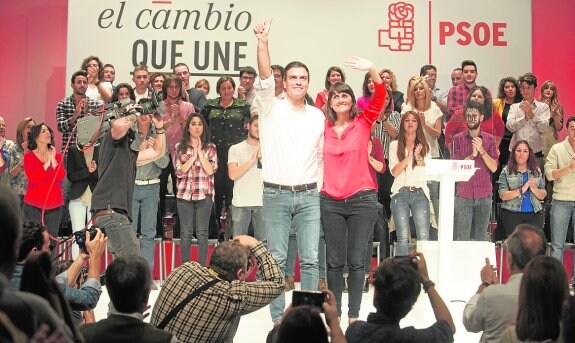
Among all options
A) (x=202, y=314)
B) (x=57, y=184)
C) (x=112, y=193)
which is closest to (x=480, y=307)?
(x=202, y=314)

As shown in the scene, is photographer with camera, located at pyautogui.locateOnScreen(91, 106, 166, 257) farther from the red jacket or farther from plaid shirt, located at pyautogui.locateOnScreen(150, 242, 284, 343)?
the red jacket

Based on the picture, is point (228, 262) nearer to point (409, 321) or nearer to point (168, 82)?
point (409, 321)

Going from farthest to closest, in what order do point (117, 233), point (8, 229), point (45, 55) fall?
point (45, 55) → point (117, 233) → point (8, 229)

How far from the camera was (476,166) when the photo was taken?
24.7 feet

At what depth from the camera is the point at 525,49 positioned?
33.5 feet

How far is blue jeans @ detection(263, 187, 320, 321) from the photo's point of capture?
511cm

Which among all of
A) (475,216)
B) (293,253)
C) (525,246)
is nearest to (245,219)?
(293,253)

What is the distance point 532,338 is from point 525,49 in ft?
25.4

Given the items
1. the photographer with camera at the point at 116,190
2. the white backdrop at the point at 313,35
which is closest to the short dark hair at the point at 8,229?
the photographer with camera at the point at 116,190

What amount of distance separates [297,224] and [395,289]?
6.71 feet

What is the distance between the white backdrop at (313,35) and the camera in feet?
32.7

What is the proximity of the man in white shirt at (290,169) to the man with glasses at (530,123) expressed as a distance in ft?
11.6

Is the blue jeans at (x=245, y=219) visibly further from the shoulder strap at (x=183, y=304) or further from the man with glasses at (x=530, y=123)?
the shoulder strap at (x=183, y=304)

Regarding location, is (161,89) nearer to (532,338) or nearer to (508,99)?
(508,99)
